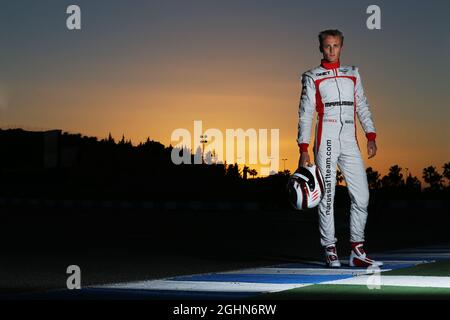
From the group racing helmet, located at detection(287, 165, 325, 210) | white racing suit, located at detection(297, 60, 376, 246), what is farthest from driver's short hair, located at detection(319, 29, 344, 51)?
racing helmet, located at detection(287, 165, 325, 210)

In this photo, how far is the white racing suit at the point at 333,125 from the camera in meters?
11.3

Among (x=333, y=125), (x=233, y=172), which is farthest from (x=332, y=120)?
(x=233, y=172)

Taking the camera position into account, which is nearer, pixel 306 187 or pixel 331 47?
pixel 306 187

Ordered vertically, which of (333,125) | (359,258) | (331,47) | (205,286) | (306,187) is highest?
(331,47)

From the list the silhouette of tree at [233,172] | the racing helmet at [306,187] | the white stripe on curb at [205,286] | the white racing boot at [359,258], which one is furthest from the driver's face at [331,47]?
the silhouette of tree at [233,172]

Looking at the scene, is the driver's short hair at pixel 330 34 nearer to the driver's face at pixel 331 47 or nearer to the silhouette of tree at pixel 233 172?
the driver's face at pixel 331 47

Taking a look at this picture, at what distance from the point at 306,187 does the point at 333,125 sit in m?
0.79

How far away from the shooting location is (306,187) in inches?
437

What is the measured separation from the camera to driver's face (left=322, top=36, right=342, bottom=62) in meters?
11.2

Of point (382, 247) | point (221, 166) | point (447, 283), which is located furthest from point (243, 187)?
point (447, 283)

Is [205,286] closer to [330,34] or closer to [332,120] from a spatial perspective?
[332,120]

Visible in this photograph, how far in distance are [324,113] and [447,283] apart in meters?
2.41

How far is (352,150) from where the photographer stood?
1137 centimetres

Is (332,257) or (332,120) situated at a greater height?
(332,120)
